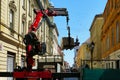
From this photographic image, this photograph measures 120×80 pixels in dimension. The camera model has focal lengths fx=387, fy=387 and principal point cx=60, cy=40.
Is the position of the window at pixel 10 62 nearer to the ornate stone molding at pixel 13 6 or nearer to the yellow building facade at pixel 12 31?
the yellow building facade at pixel 12 31

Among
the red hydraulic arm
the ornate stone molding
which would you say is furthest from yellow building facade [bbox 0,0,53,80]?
the red hydraulic arm

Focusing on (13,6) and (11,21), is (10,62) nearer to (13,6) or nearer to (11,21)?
(11,21)

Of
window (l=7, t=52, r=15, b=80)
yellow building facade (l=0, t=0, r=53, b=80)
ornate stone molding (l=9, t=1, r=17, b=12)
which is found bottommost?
window (l=7, t=52, r=15, b=80)

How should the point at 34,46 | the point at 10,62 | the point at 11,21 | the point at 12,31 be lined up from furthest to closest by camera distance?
1. the point at 11,21
2. the point at 12,31
3. the point at 10,62
4. the point at 34,46

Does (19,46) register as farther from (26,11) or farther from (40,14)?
(40,14)

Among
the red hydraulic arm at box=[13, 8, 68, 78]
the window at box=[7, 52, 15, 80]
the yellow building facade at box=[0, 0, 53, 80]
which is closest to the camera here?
the red hydraulic arm at box=[13, 8, 68, 78]

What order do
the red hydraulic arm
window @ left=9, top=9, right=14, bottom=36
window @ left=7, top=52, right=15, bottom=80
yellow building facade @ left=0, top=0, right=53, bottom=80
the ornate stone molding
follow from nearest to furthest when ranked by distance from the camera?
1. the red hydraulic arm
2. yellow building facade @ left=0, top=0, right=53, bottom=80
3. window @ left=7, top=52, right=15, bottom=80
4. the ornate stone molding
5. window @ left=9, top=9, right=14, bottom=36

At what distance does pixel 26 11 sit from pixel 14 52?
26.0 feet

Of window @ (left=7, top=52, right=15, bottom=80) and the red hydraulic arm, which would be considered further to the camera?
window @ (left=7, top=52, right=15, bottom=80)

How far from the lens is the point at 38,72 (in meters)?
16.9

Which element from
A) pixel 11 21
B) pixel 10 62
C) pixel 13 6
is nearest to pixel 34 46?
pixel 10 62

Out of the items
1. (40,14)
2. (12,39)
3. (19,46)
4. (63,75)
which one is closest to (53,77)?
(63,75)

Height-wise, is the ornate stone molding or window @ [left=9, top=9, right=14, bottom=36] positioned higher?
the ornate stone molding

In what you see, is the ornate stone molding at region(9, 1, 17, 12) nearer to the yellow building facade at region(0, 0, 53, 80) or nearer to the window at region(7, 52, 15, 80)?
the yellow building facade at region(0, 0, 53, 80)
